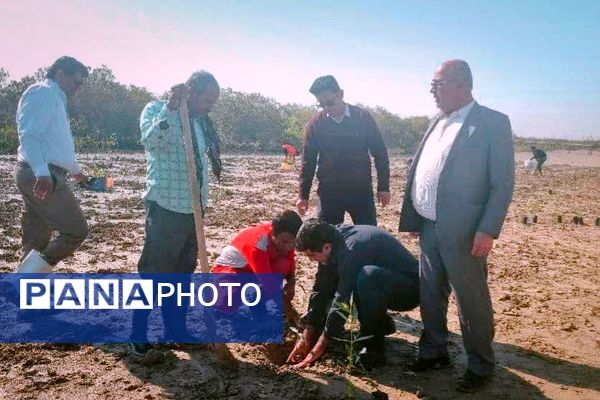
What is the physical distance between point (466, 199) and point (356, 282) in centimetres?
91

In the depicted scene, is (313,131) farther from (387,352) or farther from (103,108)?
(103,108)

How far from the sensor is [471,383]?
9.44ft

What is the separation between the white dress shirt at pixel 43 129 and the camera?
10.9 feet

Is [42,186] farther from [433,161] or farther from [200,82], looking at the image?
[433,161]

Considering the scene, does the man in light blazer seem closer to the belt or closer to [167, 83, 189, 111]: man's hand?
[167, 83, 189, 111]: man's hand

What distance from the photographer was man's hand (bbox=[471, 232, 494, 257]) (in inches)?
105

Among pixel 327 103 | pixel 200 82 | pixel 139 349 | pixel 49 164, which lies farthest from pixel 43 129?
pixel 327 103

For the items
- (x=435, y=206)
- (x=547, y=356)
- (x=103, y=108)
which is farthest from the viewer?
(x=103, y=108)

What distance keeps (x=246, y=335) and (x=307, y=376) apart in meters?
0.78

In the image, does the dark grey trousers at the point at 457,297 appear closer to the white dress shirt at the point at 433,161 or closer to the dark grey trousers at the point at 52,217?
the white dress shirt at the point at 433,161

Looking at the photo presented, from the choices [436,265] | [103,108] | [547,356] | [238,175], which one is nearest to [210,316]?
[436,265]

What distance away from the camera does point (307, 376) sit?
10.0ft

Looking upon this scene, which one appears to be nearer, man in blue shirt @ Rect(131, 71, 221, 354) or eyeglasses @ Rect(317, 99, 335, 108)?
man in blue shirt @ Rect(131, 71, 221, 354)

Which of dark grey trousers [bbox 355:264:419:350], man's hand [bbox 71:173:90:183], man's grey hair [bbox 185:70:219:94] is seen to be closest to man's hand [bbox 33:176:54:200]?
man's hand [bbox 71:173:90:183]
